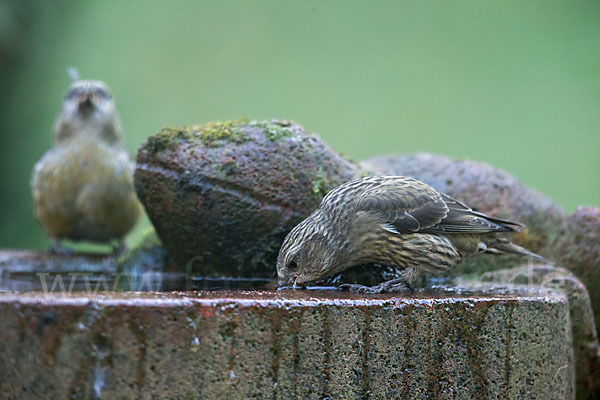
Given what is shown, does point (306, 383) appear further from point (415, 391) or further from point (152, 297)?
point (152, 297)

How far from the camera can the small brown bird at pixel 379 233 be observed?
10.1 feet

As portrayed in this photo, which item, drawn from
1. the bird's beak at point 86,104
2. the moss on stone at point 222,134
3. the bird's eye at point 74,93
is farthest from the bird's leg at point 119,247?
the moss on stone at point 222,134

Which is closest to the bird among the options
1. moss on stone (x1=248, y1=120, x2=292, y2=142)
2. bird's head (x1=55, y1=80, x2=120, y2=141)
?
bird's head (x1=55, y1=80, x2=120, y2=141)

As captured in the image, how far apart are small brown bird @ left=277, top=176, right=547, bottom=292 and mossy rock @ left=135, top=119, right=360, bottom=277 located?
404 mm

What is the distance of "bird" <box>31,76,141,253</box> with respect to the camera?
5.43 meters

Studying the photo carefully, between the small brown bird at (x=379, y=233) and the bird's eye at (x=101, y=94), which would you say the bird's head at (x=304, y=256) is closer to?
the small brown bird at (x=379, y=233)

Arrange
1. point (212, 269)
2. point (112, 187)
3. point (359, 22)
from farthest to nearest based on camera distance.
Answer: point (359, 22) < point (112, 187) < point (212, 269)

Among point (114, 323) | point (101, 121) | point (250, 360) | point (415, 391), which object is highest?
point (101, 121)

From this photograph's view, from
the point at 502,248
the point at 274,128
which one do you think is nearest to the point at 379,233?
the point at 502,248

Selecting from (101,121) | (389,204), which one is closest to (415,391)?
(389,204)

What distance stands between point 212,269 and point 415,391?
175cm

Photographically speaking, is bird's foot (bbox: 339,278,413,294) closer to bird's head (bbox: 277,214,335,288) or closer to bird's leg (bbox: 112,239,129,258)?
bird's head (bbox: 277,214,335,288)

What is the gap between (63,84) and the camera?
9781mm

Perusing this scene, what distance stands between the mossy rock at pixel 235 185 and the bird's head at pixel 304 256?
1.74 feet
